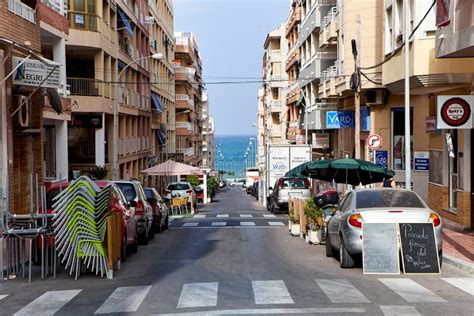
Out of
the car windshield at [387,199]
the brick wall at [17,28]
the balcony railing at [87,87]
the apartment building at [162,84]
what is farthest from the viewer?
the apartment building at [162,84]

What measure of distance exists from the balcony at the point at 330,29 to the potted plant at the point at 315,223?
1962 cm

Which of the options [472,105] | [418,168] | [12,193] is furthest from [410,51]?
[12,193]

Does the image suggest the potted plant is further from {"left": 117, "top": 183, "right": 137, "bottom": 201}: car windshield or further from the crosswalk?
the crosswalk

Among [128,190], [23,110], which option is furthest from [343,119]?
[23,110]

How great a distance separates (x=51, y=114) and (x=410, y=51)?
13299mm

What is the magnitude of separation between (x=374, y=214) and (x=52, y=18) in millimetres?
16835

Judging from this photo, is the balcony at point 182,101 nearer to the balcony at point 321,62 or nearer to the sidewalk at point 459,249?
the balcony at point 321,62

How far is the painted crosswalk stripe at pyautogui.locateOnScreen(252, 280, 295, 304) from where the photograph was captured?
10.3m

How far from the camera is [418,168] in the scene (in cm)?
2836

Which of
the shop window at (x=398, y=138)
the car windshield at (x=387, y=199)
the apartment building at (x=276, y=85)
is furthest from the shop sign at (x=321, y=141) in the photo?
the apartment building at (x=276, y=85)

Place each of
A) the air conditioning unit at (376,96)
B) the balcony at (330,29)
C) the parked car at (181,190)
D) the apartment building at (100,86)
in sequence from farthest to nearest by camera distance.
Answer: the parked car at (181,190) → the apartment building at (100,86) → the balcony at (330,29) → the air conditioning unit at (376,96)

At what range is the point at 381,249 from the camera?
42.8 feet

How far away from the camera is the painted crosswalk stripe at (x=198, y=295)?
10172mm

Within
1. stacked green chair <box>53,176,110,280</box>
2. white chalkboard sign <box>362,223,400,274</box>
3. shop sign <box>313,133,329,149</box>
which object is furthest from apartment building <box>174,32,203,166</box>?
white chalkboard sign <box>362,223,400,274</box>
